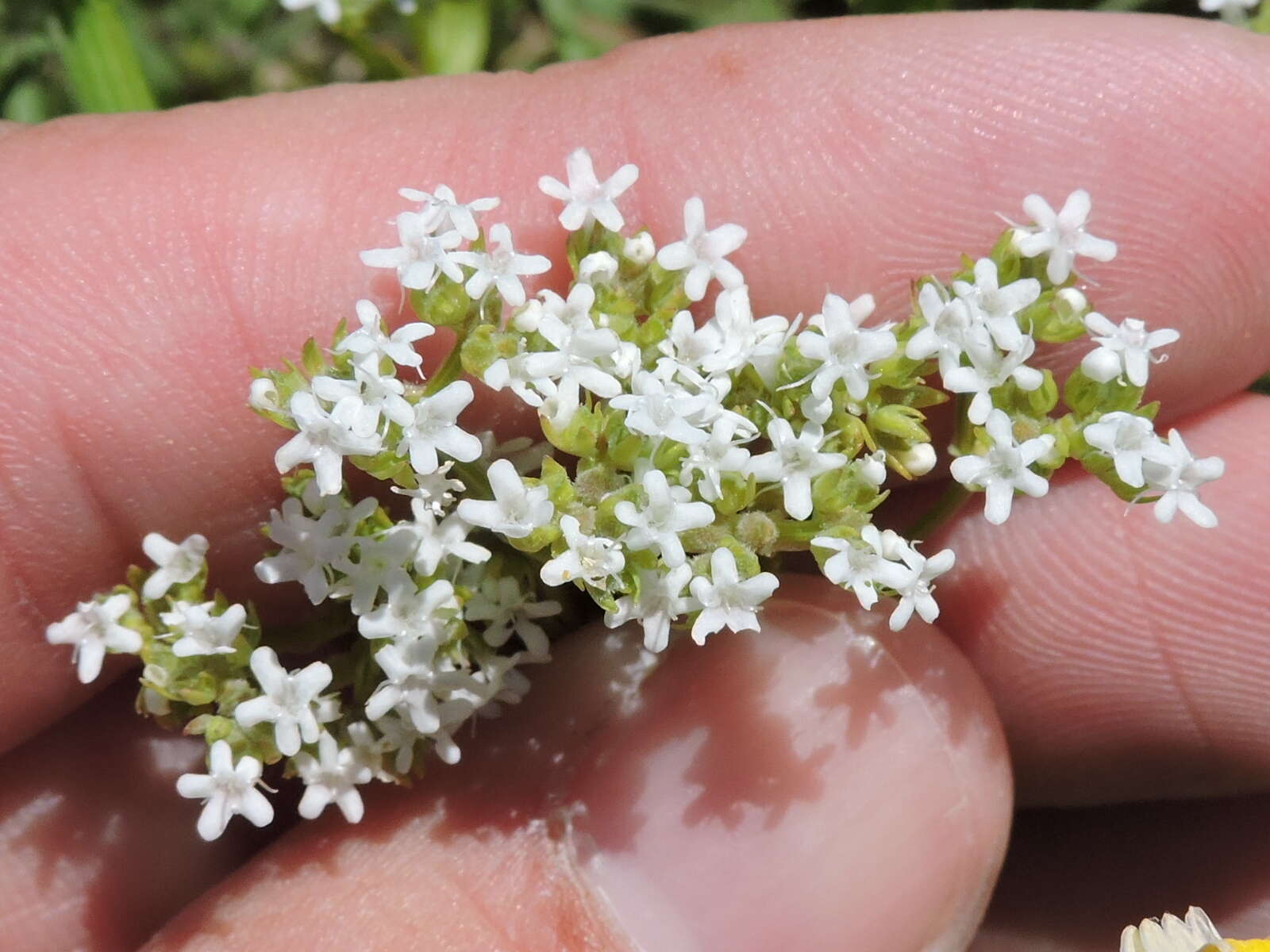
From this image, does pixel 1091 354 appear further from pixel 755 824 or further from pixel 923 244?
pixel 755 824

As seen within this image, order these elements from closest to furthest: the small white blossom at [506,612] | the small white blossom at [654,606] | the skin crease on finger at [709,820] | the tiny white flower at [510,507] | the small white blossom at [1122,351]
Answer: the tiny white flower at [510,507] → the small white blossom at [654,606] → the small white blossom at [1122,351] → the small white blossom at [506,612] → the skin crease on finger at [709,820]

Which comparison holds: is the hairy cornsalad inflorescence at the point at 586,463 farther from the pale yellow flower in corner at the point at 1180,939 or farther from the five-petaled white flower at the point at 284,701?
the pale yellow flower in corner at the point at 1180,939

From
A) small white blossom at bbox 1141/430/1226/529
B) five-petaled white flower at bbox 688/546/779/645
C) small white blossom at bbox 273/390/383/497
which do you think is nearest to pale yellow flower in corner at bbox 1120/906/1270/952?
small white blossom at bbox 1141/430/1226/529

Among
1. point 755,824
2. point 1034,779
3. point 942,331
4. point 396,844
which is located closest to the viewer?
point 942,331

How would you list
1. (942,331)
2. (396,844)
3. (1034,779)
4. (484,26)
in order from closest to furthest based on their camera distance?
(942,331) < (396,844) < (1034,779) < (484,26)

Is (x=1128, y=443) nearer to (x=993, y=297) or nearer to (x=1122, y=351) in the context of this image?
(x=1122, y=351)

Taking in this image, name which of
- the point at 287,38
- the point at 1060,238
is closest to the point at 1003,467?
the point at 1060,238

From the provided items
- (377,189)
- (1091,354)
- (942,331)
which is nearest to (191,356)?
(377,189)

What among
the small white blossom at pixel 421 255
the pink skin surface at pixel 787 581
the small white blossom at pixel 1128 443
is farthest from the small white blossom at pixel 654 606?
the small white blossom at pixel 1128 443
